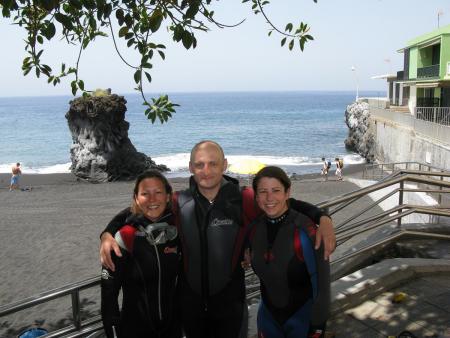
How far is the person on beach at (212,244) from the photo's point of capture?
288 centimetres

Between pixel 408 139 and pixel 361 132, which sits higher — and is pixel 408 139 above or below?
above

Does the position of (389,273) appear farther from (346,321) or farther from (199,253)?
(199,253)

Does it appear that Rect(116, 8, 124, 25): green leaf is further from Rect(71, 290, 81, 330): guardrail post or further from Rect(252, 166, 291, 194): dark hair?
Rect(71, 290, 81, 330): guardrail post

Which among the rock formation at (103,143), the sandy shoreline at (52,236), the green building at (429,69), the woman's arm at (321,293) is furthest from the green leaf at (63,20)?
the rock formation at (103,143)

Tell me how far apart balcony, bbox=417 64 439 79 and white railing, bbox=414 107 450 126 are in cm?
639

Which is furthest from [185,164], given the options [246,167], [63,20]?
[63,20]

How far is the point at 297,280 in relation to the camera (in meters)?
2.79

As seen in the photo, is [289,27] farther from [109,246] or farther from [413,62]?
[413,62]

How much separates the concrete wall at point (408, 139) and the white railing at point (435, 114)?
0.55m

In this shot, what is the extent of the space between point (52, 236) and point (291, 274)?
15.1 metres

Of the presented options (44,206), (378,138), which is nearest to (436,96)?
(378,138)

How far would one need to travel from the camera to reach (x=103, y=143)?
3459 cm

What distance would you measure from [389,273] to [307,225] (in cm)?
216

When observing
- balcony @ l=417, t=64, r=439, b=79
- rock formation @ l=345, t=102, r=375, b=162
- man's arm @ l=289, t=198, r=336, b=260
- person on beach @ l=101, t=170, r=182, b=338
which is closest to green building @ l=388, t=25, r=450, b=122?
balcony @ l=417, t=64, r=439, b=79
